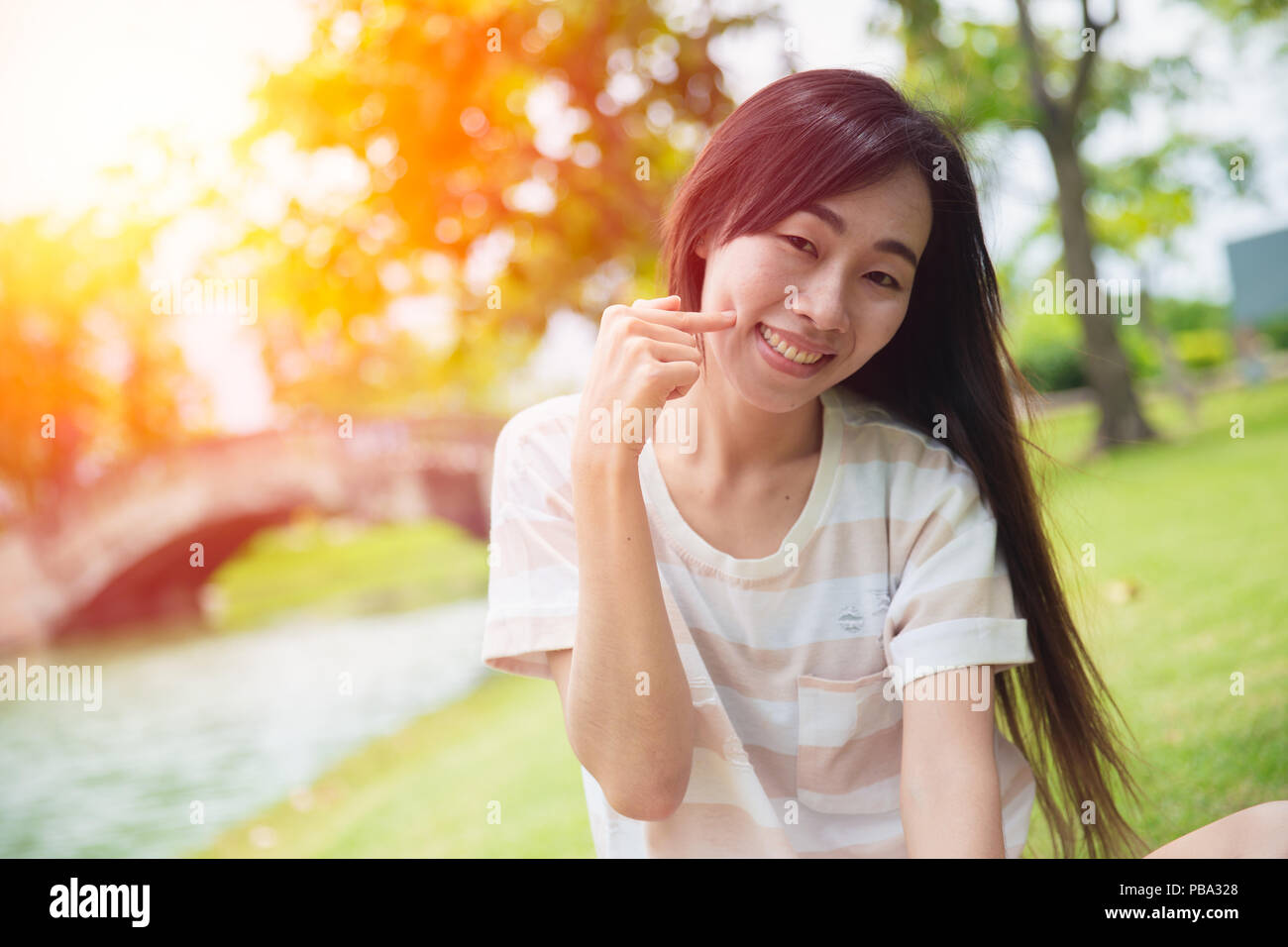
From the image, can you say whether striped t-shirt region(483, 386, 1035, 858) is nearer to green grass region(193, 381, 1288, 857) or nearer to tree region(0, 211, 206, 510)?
green grass region(193, 381, 1288, 857)

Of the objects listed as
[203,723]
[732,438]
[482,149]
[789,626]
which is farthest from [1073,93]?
[203,723]

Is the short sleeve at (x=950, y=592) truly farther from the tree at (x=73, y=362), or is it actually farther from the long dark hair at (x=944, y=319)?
the tree at (x=73, y=362)

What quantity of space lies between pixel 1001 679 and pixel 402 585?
35.2 ft

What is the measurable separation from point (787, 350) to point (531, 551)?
36cm

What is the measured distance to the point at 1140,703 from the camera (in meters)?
2.29

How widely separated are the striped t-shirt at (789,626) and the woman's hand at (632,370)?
0.16 metres

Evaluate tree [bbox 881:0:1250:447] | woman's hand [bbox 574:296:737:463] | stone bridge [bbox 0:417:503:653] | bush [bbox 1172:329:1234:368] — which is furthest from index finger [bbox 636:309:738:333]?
bush [bbox 1172:329:1234:368]

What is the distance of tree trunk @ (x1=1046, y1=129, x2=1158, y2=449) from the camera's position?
5.29 metres

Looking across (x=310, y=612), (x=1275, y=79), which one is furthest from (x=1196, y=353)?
(x=310, y=612)

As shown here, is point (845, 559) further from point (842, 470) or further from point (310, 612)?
point (310, 612)

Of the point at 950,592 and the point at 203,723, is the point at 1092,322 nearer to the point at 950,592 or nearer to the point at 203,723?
the point at 950,592

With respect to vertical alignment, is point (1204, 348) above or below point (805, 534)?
above

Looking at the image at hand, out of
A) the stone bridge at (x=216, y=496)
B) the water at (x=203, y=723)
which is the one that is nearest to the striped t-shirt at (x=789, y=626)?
the water at (x=203, y=723)

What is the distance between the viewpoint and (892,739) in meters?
1.18
